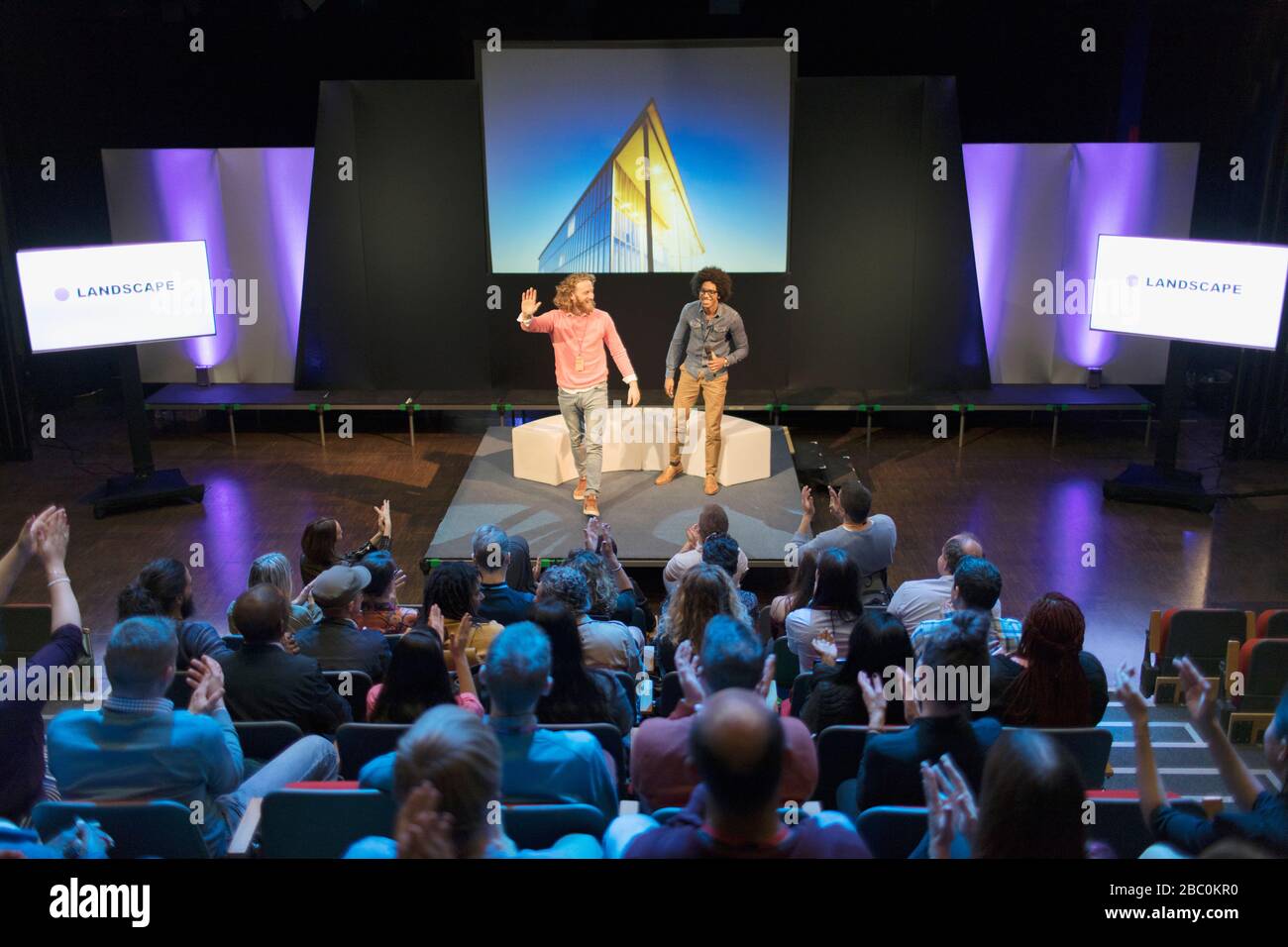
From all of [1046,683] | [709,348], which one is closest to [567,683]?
[1046,683]

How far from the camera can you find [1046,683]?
3709mm

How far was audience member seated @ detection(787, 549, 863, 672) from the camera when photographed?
4.14 metres

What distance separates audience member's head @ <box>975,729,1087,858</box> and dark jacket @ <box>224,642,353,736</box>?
Answer: 2298mm

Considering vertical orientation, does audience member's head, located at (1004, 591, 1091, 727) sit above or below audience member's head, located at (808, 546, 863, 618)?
below

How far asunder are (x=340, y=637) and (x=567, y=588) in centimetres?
86

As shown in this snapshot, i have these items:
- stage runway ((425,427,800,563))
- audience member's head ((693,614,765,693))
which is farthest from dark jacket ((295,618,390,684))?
stage runway ((425,427,800,563))

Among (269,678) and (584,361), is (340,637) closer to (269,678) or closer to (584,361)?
(269,678)

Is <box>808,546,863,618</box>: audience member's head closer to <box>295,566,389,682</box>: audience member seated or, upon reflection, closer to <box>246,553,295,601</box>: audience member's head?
<box>295,566,389,682</box>: audience member seated

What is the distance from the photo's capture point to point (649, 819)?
109 inches

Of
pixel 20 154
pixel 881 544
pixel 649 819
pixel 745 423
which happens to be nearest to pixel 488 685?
pixel 649 819

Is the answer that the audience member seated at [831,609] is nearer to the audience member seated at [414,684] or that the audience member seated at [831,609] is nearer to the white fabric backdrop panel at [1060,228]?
the audience member seated at [414,684]

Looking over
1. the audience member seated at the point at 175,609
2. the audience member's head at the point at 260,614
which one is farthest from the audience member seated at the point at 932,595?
the audience member seated at the point at 175,609

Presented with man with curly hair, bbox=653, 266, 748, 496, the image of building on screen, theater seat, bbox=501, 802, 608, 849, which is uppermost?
the image of building on screen
